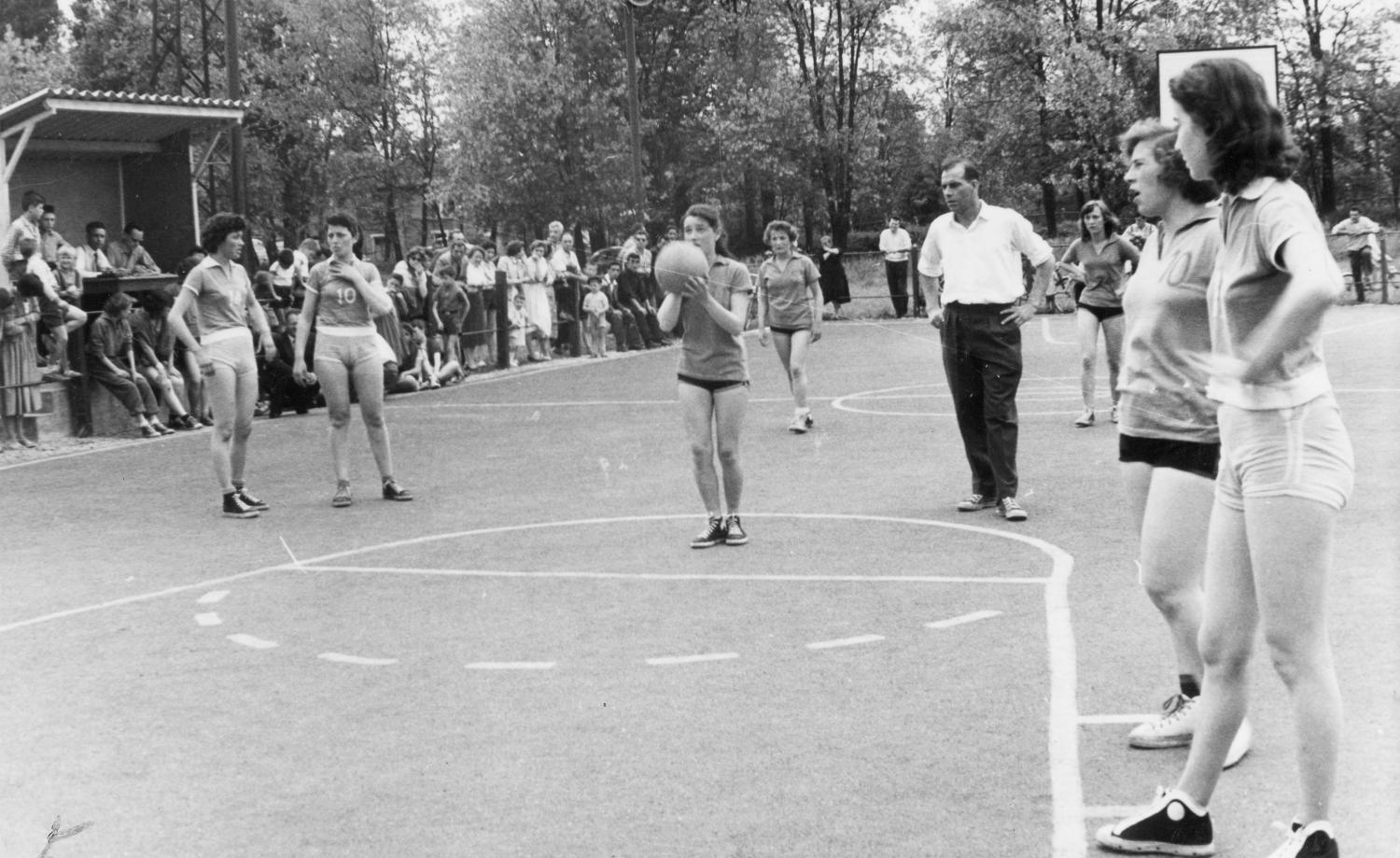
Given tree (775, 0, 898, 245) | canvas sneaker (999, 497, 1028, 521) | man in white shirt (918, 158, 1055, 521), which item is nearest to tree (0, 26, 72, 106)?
tree (775, 0, 898, 245)

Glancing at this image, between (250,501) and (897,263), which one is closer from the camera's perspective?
(250,501)

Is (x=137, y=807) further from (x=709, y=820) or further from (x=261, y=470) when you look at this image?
(x=261, y=470)

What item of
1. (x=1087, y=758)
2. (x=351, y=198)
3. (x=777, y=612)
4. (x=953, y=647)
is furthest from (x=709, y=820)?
(x=351, y=198)

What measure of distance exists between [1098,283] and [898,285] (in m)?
21.2

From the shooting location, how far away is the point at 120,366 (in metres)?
18.2

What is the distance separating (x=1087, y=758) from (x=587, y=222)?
4575 centimetres

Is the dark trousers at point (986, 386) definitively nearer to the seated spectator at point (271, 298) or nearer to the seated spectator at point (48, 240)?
the seated spectator at point (48, 240)

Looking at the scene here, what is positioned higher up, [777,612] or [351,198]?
[351,198]

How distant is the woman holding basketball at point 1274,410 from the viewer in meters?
4.04

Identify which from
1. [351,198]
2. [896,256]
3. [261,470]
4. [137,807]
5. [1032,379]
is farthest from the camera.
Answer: [351,198]

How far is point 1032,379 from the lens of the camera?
19.7 m

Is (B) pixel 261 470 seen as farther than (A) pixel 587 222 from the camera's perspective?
No

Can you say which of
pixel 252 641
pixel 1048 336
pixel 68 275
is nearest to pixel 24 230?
pixel 68 275

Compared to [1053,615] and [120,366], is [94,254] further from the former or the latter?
[1053,615]
